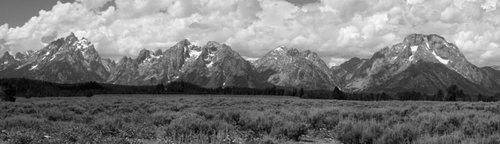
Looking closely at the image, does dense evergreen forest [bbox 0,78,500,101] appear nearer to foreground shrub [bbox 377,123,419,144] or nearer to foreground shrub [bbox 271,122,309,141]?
foreground shrub [bbox 271,122,309,141]

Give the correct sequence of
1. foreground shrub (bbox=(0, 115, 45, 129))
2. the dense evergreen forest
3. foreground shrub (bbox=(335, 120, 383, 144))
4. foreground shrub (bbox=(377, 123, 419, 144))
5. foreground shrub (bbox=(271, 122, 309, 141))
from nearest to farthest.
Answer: foreground shrub (bbox=(377, 123, 419, 144)) < foreground shrub (bbox=(335, 120, 383, 144)) < foreground shrub (bbox=(271, 122, 309, 141)) < foreground shrub (bbox=(0, 115, 45, 129)) < the dense evergreen forest

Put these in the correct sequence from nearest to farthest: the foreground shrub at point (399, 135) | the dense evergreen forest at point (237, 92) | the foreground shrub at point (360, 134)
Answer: the foreground shrub at point (399, 135) → the foreground shrub at point (360, 134) → the dense evergreen forest at point (237, 92)

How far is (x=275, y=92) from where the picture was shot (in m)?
176

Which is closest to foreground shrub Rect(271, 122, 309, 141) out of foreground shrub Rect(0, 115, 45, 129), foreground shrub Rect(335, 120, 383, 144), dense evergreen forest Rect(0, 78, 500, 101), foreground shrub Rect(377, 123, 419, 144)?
foreground shrub Rect(335, 120, 383, 144)

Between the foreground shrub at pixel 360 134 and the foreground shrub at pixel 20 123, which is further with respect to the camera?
the foreground shrub at pixel 20 123

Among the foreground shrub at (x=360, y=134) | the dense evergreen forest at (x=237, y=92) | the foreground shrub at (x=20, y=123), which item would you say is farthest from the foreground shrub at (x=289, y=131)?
Answer: the dense evergreen forest at (x=237, y=92)

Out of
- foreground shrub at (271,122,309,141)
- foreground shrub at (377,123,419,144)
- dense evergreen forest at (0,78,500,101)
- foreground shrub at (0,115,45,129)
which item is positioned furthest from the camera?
dense evergreen forest at (0,78,500,101)

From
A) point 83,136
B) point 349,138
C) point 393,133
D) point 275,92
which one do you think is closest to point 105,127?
point 83,136

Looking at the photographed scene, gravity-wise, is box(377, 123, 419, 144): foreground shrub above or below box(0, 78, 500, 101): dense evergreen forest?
below

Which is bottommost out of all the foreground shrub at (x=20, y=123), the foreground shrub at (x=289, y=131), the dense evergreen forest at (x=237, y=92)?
the foreground shrub at (x=289, y=131)

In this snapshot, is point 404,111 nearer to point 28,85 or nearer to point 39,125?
point 39,125

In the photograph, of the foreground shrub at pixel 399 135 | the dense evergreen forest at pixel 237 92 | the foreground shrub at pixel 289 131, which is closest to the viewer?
the foreground shrub at pixel 399 135

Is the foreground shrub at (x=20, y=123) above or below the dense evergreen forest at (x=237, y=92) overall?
below

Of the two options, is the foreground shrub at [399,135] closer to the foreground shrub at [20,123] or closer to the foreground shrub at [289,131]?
the foreground shrub at [289,131]
